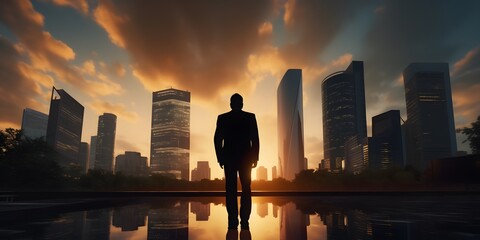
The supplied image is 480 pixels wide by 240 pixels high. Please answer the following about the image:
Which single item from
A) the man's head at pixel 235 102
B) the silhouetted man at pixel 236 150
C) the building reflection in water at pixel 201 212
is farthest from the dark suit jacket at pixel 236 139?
the building reflection in water at pixel 201 212

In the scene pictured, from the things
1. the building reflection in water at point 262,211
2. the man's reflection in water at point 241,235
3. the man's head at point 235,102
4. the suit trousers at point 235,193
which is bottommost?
the building reflection in water at point 262,211

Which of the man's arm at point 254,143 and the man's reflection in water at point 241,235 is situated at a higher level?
the man's arm at point 254,143

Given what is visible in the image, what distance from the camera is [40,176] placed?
56.7 m

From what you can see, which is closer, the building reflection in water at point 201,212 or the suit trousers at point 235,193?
the suit trousers at point 235,193

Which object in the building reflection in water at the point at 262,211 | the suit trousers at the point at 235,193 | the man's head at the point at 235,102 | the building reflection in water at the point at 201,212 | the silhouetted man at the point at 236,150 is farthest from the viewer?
the building reflection in water at the point at 262,211

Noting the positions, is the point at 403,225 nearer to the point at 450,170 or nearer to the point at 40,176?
the point at 450,170

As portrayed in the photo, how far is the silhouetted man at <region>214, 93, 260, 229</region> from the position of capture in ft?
21.8

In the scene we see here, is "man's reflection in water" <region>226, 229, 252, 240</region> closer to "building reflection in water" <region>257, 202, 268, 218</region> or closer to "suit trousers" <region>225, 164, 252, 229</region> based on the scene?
A: "suit trousers" <region>225, 164, 252, 229</region>

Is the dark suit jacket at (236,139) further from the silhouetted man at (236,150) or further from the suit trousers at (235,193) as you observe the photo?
the suit trousers at (235,193)

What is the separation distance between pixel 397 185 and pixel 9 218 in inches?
3756

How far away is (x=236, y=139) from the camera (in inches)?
266

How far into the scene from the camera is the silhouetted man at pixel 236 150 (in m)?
6.65

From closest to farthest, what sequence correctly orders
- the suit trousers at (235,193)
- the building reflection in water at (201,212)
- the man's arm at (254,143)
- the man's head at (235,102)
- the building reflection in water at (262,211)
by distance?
the suit trousers at (235,193) → the man's arm at (254,143) → the man's head at (235,102) → the building reflection in water at (201,212) → the building reflection in water at (262,211)

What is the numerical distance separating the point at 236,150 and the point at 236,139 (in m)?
0.24
